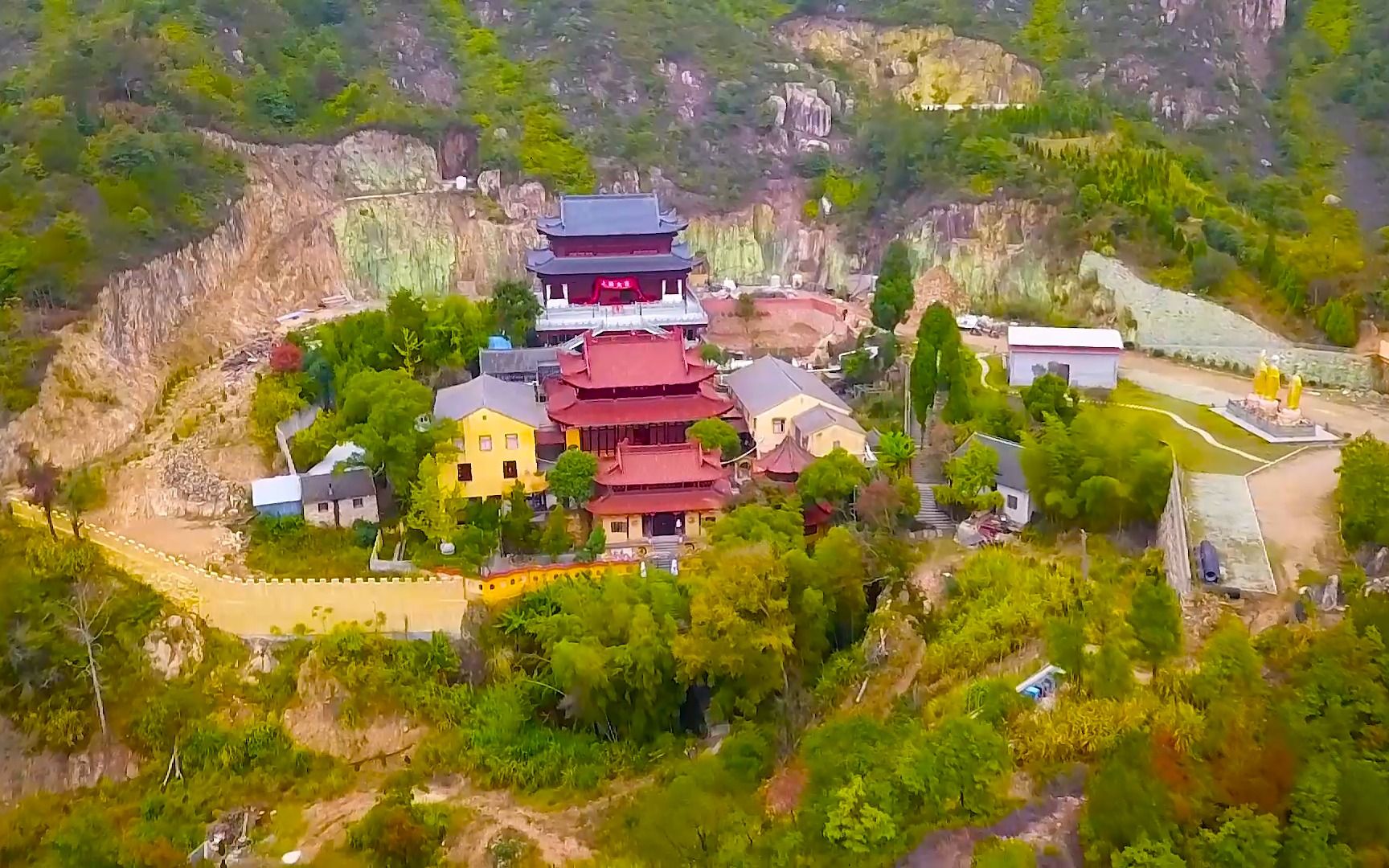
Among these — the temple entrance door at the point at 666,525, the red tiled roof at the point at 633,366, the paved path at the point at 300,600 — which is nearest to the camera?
the paved path at the point at 300,600

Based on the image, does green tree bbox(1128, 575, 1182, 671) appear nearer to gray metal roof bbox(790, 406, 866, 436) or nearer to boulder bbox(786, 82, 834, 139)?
gray metal roof bbox(790, 406, 866, 436)

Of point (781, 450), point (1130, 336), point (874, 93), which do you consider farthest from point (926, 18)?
point (781, 450)

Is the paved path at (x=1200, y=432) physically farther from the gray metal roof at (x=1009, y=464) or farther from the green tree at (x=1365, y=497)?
the gray metal roof at (x=1009, y=464)

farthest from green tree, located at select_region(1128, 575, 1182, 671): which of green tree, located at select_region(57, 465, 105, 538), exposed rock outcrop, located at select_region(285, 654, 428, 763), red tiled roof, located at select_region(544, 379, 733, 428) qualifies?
green tree, located at select_region(57, 465, 105, 538)

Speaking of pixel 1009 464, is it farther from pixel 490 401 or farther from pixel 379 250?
pixel 379 250

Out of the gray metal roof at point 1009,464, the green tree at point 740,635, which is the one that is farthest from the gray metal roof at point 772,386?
the green tree at point 740,635

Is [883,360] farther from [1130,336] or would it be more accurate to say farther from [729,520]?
[729,520]
